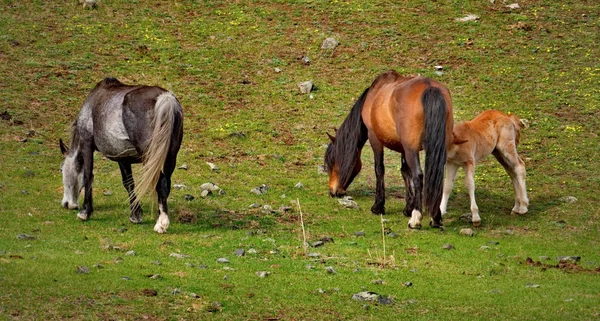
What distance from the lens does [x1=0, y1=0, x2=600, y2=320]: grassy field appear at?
1010 centimetres

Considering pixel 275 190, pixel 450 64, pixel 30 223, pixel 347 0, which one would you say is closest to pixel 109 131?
pixel 30 223

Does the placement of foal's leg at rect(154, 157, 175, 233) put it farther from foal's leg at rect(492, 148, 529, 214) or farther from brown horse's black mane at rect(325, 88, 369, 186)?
foal's leg at rect(492, 148, 529, 214)

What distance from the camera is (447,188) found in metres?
14.9

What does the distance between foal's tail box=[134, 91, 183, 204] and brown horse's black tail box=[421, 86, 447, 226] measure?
3.92 metres

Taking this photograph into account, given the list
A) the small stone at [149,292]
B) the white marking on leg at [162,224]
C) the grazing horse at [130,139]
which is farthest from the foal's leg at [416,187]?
the small stone at [149,292]

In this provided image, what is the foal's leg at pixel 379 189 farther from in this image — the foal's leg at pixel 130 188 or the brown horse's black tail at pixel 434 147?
the foal's leg at pixel 130 188

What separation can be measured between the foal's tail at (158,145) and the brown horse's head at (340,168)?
13.5ft

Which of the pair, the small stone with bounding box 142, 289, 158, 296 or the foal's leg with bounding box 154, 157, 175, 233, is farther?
the foal's leg with bounding box 154, 157, 175, 233

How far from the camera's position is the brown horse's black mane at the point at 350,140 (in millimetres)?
15682

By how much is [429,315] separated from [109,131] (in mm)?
6230

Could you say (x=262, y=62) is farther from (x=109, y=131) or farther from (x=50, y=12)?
(x=109, y=131)

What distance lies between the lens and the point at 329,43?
24984 millimetres

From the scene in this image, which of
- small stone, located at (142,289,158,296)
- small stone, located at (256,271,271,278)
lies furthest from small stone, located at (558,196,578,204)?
small stone, located at (142,289,158,296)

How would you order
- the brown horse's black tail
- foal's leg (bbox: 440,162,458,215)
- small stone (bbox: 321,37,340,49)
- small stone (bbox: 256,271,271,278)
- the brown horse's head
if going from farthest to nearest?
small stone (bbox: 321,37,340,49) < the brown horse's head < foal's leg (bbox: 440,162,458,215) < the brown horse's black tail < small stone (bbox: 256,271,271,278)
